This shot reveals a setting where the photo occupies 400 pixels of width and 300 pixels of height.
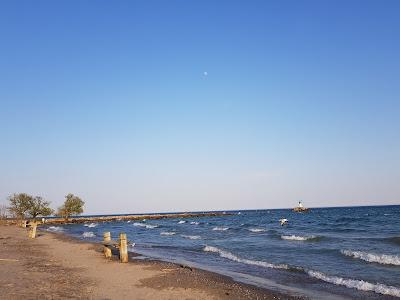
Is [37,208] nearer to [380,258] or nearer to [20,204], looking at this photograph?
[20,204]

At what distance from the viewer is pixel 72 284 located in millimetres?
14234

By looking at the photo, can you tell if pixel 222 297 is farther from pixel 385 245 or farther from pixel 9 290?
pixel 385 245

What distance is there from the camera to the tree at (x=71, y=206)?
95938 millimetres

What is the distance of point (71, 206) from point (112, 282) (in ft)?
282

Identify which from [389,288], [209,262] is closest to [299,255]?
[209,262]

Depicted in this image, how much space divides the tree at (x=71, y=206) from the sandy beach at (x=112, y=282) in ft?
257

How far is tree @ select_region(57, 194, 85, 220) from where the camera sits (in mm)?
95938

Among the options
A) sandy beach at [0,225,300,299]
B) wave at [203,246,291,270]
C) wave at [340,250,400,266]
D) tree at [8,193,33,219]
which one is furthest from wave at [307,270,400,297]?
tree at [8,193,33,219]

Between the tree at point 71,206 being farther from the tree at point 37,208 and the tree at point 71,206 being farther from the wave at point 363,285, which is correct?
the wave at point 363,285

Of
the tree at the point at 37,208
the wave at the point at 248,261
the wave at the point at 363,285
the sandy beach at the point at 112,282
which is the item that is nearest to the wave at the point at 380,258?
the wave at the point at 248,261

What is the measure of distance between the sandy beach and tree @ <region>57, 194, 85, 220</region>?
3085 inches

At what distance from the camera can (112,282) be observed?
48.8 feet

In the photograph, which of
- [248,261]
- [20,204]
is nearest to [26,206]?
[20,204]

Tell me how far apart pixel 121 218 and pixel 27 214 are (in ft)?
131
